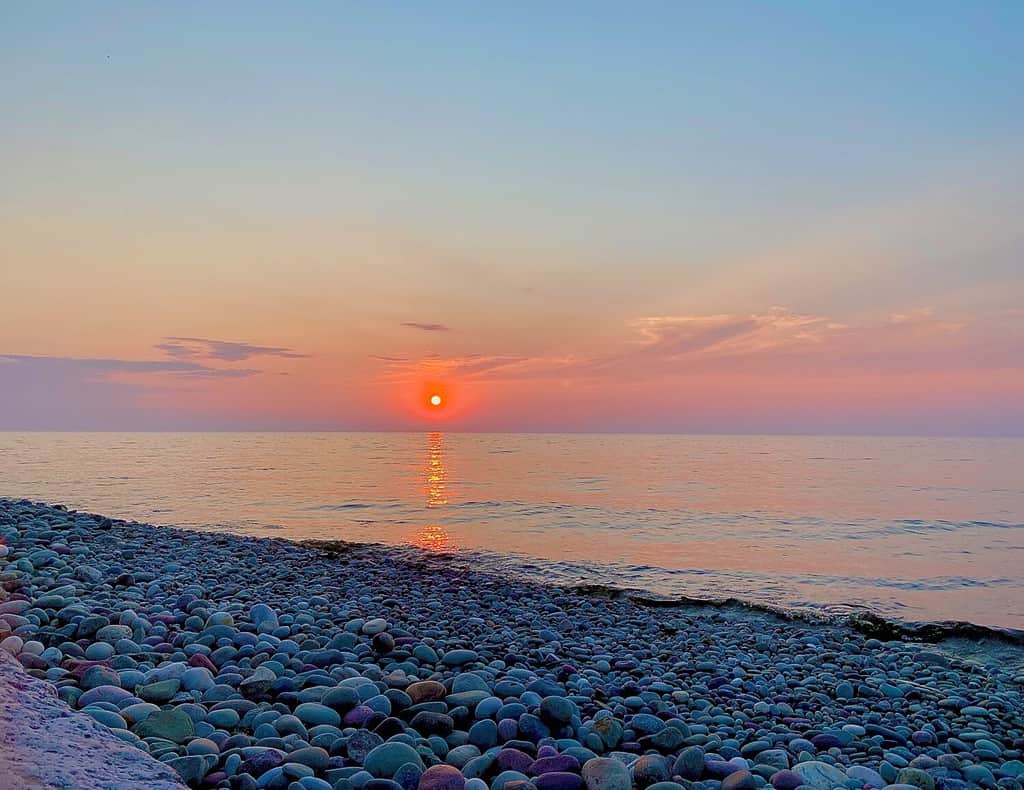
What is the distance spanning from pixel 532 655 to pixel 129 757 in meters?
3.67

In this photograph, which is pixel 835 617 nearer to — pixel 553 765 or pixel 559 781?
pixel 553 765

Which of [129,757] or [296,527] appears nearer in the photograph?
[129,757]

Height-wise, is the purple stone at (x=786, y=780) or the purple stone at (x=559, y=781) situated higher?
the purple stone at (x=559, y=781)

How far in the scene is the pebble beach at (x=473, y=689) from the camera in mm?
3904

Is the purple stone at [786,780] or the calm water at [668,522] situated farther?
the calm water at [668,522]

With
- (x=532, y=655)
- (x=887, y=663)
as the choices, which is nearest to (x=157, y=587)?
(x=532, y=655)

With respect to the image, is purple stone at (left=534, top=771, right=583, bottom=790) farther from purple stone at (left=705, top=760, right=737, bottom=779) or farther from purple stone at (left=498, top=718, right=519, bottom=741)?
purple stone at (left=705, top=760, right=737, bottom=779)

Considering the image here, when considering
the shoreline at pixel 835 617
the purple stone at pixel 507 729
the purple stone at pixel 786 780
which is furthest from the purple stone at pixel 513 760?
the shoreline at pixel 835 617

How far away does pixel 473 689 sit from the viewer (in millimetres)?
4969

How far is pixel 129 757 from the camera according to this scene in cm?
343

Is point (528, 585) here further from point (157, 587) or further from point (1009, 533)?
point (1009, 533)

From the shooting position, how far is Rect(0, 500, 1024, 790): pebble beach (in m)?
3.90

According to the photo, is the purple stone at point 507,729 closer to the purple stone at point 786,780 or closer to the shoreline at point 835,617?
the purple stone at point 786,780

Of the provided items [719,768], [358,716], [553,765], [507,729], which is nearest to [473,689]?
[507,729]
